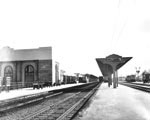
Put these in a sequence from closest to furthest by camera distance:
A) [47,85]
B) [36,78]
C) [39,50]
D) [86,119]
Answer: [86,119] → [47,85] → [36,78] → [39,50]

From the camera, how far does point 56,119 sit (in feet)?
28.5

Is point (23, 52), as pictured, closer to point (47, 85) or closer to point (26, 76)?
point (26, 76)

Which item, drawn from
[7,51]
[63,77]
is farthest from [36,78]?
[63,77]

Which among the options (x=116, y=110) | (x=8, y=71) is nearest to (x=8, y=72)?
(x=8, y=71)

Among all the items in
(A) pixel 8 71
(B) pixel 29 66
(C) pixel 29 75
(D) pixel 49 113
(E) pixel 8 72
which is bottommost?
(D) pixel 49 113

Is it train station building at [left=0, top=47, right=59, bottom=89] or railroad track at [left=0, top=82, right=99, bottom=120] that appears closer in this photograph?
railroad track at [left=0, top=82, right=99, bottom=120]

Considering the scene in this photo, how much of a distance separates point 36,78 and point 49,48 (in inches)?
375

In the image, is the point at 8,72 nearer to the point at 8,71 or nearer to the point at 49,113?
the point at 8,71

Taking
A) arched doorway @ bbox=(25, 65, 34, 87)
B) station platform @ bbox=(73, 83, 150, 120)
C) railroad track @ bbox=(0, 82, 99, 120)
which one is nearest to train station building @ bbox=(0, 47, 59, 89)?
arched doorway @ bbox=(25, 65, 34, 87)

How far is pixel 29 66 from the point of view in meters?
58.3

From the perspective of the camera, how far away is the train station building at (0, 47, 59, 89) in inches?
2247

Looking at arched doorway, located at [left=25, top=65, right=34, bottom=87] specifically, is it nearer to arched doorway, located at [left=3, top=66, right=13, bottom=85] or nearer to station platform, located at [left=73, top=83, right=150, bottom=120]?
arched doorway, located at [left=3, top=66, right=13, bottom=85]

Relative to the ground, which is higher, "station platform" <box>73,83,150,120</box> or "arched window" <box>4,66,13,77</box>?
"arched window" <box>4,66,13,77</box>

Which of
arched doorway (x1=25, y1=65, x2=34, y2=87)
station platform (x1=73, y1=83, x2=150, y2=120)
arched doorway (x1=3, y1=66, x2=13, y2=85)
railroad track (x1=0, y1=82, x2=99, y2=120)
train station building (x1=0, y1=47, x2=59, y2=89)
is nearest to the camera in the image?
station platform (x1=73, y1=83, x2=150, y2=120)
